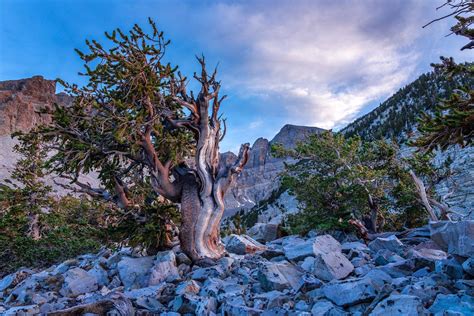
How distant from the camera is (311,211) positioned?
13.5 m

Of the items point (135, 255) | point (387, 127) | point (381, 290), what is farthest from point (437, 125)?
point (387, 127)

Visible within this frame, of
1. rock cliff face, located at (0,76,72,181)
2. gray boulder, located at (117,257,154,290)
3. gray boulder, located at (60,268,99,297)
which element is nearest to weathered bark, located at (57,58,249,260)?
gray boulder, located at (117,257,154,290)

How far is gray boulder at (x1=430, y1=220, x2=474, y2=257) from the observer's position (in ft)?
17.6

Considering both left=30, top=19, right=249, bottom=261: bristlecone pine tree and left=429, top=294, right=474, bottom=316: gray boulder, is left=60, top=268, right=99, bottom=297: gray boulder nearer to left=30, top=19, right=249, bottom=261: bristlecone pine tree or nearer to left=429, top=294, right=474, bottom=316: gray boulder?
left=30, top=19, right=249, bottom=261: bristlecone pine tree

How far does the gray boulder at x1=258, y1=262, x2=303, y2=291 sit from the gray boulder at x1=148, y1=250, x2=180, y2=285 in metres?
2.89

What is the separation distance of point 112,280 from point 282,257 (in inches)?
190

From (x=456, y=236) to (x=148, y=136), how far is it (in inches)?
334

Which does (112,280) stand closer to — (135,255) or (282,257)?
(135,255)

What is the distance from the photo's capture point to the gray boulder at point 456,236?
211 inches

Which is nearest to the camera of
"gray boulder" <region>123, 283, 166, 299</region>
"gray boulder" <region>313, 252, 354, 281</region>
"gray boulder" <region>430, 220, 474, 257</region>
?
"gray boulder" <region>430, 220, 474, 257</region>

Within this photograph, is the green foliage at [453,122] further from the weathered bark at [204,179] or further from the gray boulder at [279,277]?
the weathered bark at [204,179]

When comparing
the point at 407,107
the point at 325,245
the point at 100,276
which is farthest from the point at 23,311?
the point at 407,107

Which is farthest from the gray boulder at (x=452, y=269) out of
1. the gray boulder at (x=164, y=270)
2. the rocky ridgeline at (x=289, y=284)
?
the gray boulder at (x=164, y=270)

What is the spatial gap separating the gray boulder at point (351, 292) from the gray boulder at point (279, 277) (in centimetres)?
99
